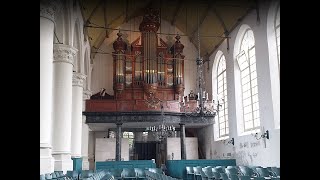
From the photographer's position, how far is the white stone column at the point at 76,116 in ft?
54.0

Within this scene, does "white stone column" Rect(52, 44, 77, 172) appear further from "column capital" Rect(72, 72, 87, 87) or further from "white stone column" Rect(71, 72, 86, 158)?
"column capital" Rect(72, 72, 87, 87)

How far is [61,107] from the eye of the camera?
494 inches

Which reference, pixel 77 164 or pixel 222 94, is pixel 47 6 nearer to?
pixel 77 164

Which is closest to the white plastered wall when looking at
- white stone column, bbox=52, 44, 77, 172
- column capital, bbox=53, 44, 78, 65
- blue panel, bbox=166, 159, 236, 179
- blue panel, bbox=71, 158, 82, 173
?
blue panel, bbox=166, 159, 236, 179

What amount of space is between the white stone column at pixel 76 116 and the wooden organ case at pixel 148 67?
4315 mm

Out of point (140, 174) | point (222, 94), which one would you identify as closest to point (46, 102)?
point (140, 174)

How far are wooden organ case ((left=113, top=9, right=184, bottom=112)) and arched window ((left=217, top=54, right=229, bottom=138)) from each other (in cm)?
231

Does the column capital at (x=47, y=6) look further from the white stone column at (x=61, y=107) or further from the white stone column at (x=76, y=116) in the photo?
the white stone column at (x=76, y=116)

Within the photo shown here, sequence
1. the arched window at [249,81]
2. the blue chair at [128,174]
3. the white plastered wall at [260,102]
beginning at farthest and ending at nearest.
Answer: the arched window at [249,81]
the blue chair at [128,174]
the white plastered wall at [260,102]

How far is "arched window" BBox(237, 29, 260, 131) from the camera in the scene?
16219 millimetres

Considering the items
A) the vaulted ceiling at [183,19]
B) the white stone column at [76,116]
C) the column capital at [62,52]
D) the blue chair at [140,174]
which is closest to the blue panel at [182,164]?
the blue chair at [140,174]

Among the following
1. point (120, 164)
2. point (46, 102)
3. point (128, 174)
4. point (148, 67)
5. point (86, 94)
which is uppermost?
point (148, 67)

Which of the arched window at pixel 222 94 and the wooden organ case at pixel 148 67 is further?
the wooden organ case at pixel 148 67

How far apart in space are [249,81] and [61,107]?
8706 mm
